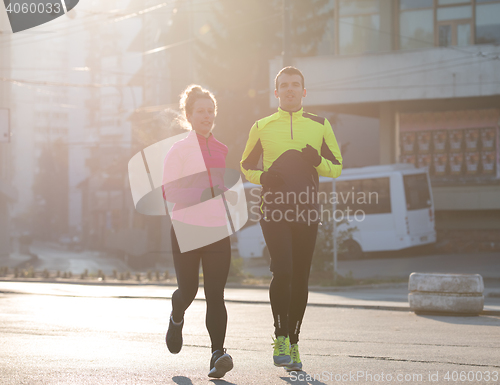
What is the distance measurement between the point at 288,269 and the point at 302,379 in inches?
30.2

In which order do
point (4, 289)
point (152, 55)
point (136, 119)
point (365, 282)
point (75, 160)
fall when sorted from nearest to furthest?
point (4, 289) → point (365, 282) → point (136, 119) → point (152, 55) → point (75, 160)

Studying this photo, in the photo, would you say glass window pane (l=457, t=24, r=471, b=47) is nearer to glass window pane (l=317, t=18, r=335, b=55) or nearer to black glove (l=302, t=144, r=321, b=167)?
glass window pane (l=317, t=18, r=335, b=55)

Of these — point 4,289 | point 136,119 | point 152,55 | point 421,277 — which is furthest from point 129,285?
point 152,55

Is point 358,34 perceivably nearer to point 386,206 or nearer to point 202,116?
point 386,206

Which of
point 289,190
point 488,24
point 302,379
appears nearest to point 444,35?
point 488,24

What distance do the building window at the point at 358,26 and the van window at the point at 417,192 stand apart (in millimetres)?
5122

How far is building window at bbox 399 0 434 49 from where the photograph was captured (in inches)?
1051

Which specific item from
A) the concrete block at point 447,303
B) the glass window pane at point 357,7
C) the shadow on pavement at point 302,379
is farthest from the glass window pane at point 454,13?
the shadow on pavement at point 302,379

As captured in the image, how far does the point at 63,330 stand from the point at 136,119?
43534 millimetres

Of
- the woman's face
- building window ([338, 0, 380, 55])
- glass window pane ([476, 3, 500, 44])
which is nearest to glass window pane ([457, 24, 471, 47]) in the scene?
glass window pane ([476, 3, 500, 44])

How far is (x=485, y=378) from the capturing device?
16.3 ft

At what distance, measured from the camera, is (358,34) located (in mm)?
27438

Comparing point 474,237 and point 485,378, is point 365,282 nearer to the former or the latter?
point 474,237

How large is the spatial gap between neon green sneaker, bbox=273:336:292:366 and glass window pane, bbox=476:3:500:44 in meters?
22.9
